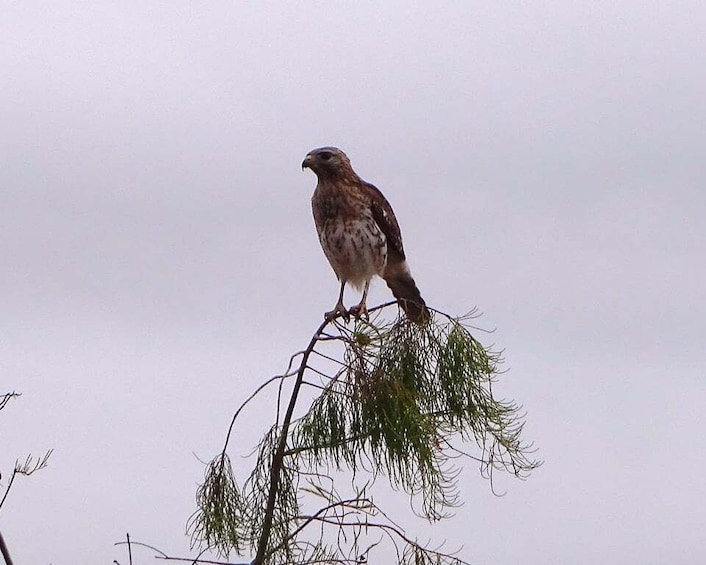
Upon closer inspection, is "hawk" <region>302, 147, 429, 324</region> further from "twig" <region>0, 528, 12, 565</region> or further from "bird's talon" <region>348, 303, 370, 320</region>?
"twig" <region>0, 528, 12, 565</region>

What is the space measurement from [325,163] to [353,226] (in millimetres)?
639

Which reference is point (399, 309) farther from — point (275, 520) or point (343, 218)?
point (343, 218)

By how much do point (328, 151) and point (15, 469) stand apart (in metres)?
6.52

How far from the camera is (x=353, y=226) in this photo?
1138 centimetres

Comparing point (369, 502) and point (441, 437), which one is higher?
point (441, 437)

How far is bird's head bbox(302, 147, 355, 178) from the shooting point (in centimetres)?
1157

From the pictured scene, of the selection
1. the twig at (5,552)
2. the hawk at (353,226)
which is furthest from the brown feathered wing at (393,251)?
the twig at (5,552)

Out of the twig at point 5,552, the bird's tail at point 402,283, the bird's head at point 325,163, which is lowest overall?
the twig at point 5,552

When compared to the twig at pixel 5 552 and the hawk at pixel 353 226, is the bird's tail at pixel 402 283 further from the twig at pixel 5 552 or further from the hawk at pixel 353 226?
the twig at pixel 5 552

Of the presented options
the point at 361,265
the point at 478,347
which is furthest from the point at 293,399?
the point at 361,265

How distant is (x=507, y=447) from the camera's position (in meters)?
7.37

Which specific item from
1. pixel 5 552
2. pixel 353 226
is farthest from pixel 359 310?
pixel 5 552

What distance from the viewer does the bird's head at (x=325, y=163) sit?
456 inches

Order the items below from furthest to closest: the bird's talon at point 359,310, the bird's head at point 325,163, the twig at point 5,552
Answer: the bird's head at point 325,163 → the bird's talon at point 359,310 → the twig at point 5,552
